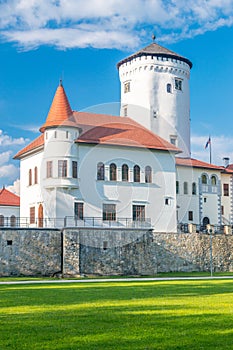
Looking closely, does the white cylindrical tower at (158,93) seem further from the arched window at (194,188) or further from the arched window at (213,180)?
the arched window at (194,188)

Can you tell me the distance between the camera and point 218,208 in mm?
51438

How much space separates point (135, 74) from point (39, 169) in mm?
15637

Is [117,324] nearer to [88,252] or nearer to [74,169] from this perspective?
[88,252]

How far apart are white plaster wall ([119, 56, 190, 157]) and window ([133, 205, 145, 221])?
10812mm

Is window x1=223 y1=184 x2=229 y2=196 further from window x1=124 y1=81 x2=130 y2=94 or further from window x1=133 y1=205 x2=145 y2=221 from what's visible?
window x1=124 y1=81 x2=130 y2=94

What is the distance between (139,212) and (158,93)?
14039 mm

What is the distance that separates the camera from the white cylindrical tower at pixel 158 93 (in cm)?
5278

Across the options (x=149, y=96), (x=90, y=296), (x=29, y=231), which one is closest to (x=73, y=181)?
(x=29, y=231)

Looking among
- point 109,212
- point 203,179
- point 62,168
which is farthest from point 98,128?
point 203,179

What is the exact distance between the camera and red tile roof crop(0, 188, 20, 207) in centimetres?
5816

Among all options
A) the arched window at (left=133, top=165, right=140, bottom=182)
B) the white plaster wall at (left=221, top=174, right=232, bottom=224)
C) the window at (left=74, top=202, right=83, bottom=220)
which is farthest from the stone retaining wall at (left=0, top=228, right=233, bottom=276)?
the white plaster wall at (left=221, top=174, right=232, bottom=224)

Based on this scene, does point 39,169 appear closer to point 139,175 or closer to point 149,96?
point 139,175

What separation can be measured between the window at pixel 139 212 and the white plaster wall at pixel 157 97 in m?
10.8

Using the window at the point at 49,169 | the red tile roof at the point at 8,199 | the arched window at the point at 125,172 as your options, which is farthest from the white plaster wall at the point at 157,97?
the red tile roof at the point at 8,199
